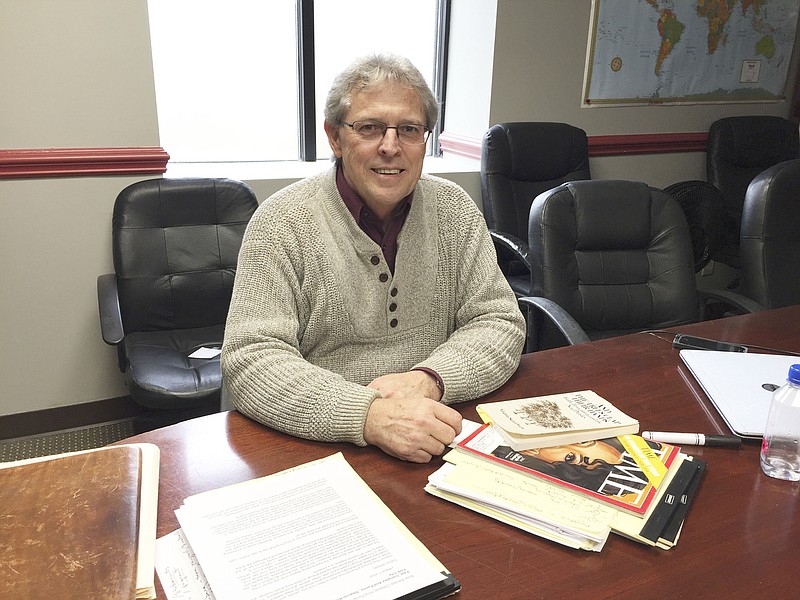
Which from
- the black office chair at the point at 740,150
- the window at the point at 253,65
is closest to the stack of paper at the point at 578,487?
the window at the point at 253,65

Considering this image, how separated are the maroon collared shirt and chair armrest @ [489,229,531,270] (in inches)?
47.8

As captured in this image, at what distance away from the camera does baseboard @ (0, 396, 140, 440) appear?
2525 millimetres

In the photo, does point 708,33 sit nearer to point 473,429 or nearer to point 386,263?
point 386,263

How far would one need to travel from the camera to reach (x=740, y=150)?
11.6 ft

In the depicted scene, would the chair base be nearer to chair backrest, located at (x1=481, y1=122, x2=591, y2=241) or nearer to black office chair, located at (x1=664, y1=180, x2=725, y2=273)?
chair backrest, located at (x1=481, y1=122, x2=591, y2=241)

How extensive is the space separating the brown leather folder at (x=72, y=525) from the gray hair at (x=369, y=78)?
0.74 m

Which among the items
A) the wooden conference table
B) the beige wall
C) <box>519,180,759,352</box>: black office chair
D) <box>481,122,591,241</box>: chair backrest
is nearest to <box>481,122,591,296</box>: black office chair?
<box>481,122,591,241</box>: chair backrest

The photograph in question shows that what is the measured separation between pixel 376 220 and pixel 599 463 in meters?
0.68

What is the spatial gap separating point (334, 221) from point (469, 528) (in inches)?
27.5

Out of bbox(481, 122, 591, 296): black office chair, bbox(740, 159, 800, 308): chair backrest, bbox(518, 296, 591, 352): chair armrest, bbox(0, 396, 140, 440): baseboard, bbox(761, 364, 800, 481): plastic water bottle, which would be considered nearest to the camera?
bbox(761, 364, 800, 481): plastic water bottle

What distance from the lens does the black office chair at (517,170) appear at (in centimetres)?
288

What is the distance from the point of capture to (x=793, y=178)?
7.22 feet

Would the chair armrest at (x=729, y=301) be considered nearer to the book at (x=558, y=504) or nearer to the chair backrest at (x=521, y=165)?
the chair backrest at (x=521, y=165)

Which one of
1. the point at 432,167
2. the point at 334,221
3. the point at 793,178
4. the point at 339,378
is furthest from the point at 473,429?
the point at 432,167
